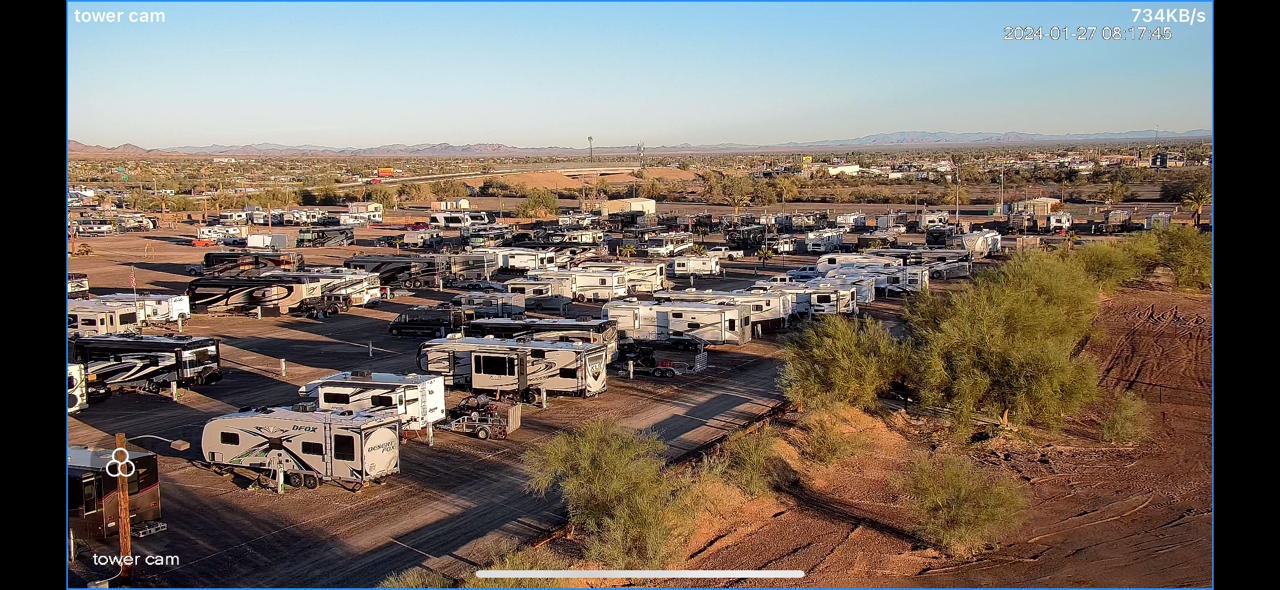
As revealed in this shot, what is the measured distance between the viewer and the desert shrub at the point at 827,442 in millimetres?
14797

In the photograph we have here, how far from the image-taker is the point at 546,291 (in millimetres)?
30328

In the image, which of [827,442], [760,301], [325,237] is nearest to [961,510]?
[827,442]

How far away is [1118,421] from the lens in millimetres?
16297

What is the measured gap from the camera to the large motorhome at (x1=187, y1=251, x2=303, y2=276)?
3550 cm

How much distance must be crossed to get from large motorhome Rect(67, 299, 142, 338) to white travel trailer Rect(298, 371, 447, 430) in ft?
36.7

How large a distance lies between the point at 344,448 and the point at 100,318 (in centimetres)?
1486

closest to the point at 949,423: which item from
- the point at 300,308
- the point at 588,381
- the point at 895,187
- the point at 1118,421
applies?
the point at 1118,421

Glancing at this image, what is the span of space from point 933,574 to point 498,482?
19.2ft

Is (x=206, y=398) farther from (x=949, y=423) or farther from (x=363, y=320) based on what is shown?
(x=949, y=423)

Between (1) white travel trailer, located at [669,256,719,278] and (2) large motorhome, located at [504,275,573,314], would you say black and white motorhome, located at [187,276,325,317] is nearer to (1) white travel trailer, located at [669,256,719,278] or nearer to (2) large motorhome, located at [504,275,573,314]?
(2) large motorhome, located at [504,275,573,314]

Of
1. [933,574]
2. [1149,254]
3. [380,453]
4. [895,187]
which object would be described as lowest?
[933,574]

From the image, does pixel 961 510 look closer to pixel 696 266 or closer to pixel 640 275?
pixel 640 275

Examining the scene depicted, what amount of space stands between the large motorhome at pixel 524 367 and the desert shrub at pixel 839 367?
363 cm

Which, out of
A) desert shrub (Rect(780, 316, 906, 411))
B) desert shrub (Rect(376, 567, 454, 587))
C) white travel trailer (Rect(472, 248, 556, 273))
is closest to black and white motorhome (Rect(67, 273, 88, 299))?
white travel trailer (Rect(472, 248, 556, 273))
